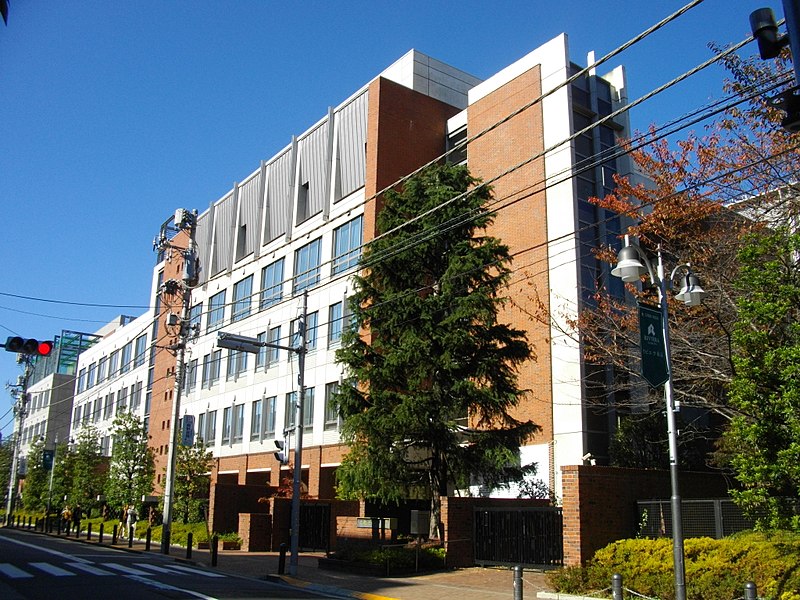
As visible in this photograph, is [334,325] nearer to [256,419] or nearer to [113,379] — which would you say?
[256,419]

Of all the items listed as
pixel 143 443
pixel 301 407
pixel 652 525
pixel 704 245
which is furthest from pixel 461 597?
pixel 143 443

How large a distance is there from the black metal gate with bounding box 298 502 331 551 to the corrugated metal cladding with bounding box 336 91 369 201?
17.4 meters

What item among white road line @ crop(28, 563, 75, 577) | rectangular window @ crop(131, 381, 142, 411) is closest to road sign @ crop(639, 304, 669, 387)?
white road line @ crop(28, 563, 75, 577)

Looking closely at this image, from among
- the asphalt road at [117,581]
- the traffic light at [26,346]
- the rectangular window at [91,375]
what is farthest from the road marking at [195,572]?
the rectangular window at [91,375]

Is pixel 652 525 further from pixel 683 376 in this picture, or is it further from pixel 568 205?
pixel 568 205

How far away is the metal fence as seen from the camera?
622 inches

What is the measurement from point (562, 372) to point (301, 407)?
11.7 metres

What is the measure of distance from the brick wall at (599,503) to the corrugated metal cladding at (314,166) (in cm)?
2802

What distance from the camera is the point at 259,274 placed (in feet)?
159

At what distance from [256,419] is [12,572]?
26.6m

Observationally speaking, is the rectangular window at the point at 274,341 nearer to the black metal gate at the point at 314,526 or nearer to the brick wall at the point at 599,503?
the black metal gate at the point at 314,526

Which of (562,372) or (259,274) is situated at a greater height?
(259,274)

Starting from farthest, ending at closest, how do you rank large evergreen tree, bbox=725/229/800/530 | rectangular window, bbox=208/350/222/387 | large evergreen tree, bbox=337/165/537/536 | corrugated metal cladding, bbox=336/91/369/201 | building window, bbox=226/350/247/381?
1. rectangular window, bbox=208/350/222/387
2. building window, bbox=226/350/247/381
3. corrugated metal cladding, bbox=336/91/369/201
4. large evergreen tree, bbox=337/165/537/536
5. large evergreen tree, bbox=725/229/800/530

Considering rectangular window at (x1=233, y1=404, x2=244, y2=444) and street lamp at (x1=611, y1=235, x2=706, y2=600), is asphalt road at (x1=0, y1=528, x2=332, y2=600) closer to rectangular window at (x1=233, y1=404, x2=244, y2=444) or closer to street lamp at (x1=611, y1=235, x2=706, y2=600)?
street lamp at (x1=611, y1=235, x2=706, y2=600)
